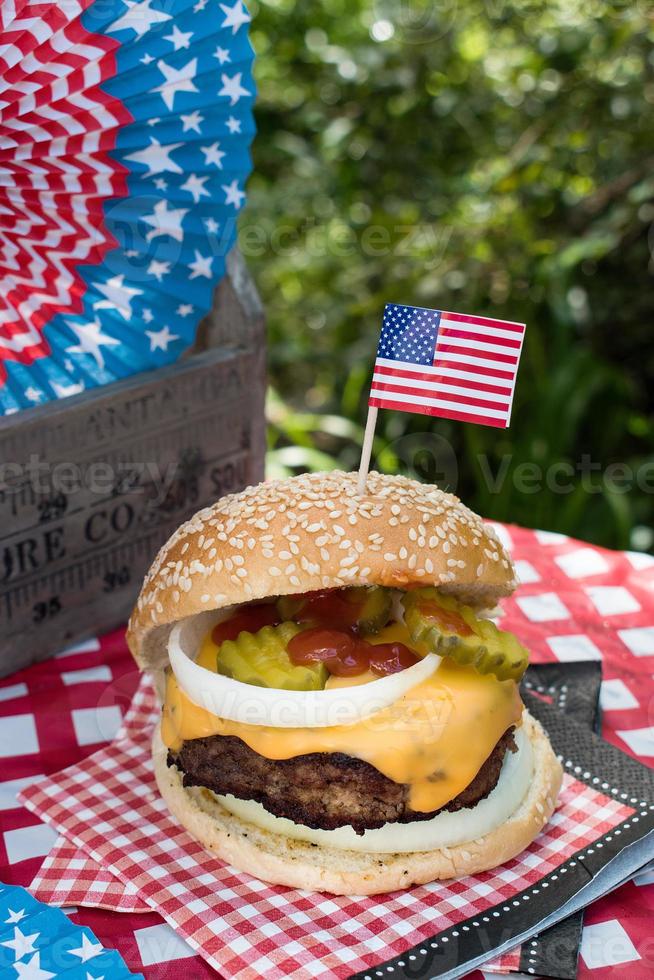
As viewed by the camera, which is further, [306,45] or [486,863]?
[306,45]

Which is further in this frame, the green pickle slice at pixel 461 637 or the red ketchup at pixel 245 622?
the red ketchup at pixel 245 622

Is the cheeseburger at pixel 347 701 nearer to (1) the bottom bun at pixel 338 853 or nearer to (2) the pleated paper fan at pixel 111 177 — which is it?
(1) the bottom bun at pixel 338 853

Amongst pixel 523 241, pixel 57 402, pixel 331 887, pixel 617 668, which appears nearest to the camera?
pixel 331 887

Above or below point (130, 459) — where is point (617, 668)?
below

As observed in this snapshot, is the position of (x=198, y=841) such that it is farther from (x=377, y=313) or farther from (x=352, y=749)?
(x=377, y=313)

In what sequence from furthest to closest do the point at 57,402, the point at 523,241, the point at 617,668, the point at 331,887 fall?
the point at 523,241
the point at 617,668
the point at 57,402
the point at 331,887

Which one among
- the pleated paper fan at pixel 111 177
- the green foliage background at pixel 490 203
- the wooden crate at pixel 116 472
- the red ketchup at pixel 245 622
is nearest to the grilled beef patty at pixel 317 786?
the red ketchup at pixel 245 622

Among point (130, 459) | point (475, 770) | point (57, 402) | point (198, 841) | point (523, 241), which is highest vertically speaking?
point (523, 241)

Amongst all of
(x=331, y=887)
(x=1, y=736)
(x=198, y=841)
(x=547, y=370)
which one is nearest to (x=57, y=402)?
(x=1, y=736)

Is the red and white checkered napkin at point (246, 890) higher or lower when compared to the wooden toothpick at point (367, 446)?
lower
